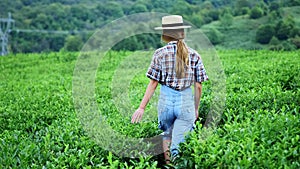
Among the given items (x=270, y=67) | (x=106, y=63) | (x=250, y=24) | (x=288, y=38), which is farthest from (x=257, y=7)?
(x=270, y=67)

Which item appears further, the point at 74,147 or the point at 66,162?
the point at 74,147

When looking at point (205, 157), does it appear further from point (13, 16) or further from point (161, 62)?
point (13, 16)

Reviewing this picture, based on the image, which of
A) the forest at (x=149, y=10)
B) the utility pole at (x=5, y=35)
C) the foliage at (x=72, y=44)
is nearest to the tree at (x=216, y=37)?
the forest at (x=149, y=10)

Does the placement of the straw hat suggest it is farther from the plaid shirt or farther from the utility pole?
the utility pole

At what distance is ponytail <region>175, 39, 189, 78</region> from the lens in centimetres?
448

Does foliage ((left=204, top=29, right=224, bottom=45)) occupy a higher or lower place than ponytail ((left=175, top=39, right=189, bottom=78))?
lower

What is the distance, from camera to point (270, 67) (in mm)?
9906

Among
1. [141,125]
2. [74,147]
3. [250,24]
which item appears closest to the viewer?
[74,147]

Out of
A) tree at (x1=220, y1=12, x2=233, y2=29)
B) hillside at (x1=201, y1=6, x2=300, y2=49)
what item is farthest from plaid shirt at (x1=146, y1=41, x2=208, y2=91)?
tree at (x1=220, y1=12, x2=233, y2=29)

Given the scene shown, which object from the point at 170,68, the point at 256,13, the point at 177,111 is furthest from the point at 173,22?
the point at 256,13

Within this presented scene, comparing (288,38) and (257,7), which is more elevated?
(257,7)

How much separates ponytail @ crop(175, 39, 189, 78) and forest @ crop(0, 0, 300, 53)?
70.7ft

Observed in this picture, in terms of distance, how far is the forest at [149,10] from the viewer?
102ft

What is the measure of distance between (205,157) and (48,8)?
48.0m
